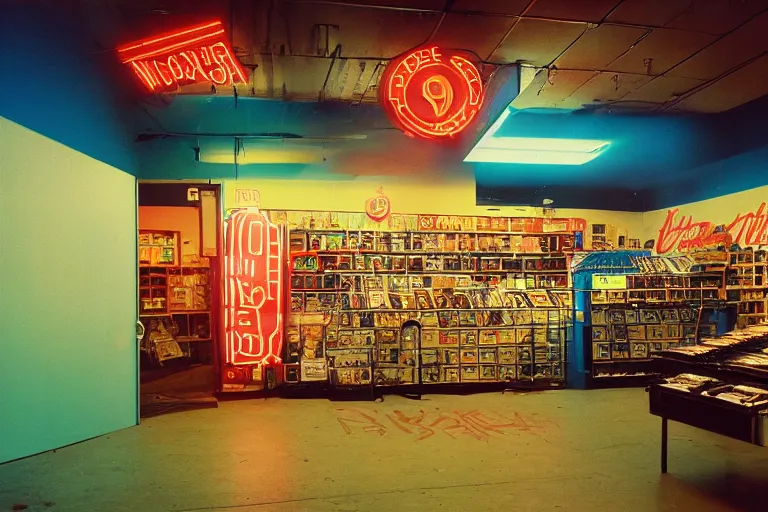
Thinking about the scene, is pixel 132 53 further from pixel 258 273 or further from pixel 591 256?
pixel 591 256

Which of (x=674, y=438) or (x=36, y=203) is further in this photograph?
(x=674, y=438)

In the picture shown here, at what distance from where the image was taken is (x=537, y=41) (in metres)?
5.74

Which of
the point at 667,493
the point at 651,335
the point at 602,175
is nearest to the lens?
the point at 667,493

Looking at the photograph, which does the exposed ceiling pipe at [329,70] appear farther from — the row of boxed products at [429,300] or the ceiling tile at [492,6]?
the row of boxed products at [429,300]

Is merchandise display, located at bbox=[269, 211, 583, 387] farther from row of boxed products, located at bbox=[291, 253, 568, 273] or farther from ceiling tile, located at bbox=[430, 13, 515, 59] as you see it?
ceiling tile, located at bbox=[430, 13, 515, 59]

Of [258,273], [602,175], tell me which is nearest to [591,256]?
[602,175]

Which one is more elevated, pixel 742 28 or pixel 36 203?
pixel 742 28

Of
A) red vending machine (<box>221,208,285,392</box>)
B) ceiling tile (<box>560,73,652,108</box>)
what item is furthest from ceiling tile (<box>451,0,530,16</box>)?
red vending machine (<box>221,208,285,392</box>)

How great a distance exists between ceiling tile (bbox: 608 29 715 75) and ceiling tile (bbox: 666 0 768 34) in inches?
5.6

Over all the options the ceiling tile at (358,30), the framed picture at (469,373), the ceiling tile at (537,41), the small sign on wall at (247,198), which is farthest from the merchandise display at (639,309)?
the small sign on wall at (247,198)

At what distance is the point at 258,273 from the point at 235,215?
0.84 meters

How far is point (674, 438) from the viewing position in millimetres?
5105

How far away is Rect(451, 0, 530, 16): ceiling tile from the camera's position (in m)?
4.92

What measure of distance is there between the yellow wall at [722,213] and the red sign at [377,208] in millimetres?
5980
